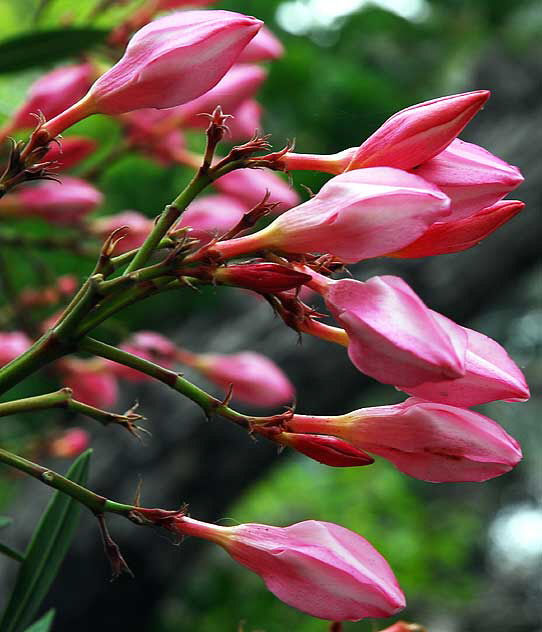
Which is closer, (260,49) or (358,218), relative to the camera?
(358,218)

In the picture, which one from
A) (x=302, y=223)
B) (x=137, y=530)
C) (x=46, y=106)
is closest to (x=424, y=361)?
(x=302, y=223)

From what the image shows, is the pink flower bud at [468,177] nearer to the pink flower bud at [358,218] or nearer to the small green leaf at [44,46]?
the pink flower bud at [358,218]

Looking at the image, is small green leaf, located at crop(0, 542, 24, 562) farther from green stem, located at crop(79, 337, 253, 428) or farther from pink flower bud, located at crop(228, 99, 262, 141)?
pink flower bud, located at crop(228, 99, 262, 141)

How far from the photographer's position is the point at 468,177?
38cm

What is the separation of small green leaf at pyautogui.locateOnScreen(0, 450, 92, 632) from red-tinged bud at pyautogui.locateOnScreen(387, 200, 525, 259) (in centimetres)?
21

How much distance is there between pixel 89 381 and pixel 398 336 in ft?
2.17

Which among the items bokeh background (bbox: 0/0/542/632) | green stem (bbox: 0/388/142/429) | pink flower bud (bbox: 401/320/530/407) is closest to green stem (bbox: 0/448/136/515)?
green stem (bbox: 0/388/142/429)

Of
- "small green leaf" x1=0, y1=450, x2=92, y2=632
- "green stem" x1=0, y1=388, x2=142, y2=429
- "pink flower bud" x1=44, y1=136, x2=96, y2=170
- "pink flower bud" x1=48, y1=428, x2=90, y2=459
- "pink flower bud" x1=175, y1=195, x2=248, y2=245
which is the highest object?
"green stem" x1=0, y1=388, x2=142, y2=429

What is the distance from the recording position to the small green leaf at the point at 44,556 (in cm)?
47

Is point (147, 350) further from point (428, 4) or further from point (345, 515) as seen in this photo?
point (428, 4)

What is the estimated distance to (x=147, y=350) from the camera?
885 mm

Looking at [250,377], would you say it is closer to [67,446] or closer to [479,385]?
[67,446]

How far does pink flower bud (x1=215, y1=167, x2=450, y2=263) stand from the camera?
0.34 m

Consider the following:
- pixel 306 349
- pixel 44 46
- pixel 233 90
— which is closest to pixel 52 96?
pixel 44 46
